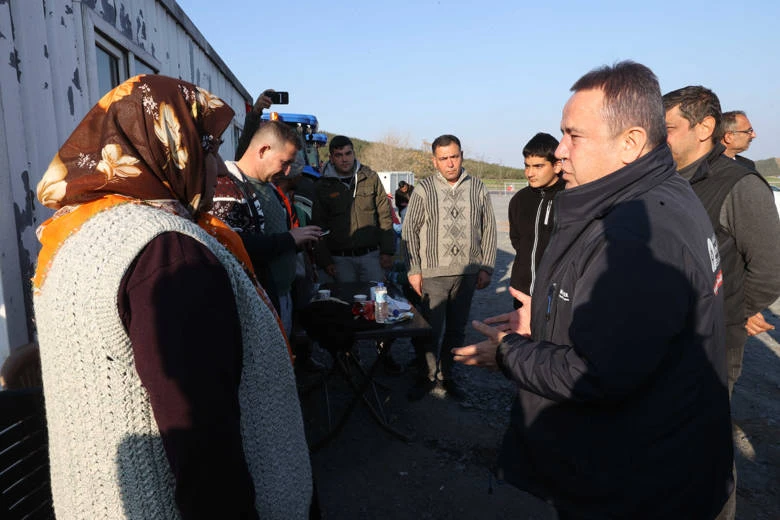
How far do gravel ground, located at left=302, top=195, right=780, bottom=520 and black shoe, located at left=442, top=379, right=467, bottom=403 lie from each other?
0.23ft

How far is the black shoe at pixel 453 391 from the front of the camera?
13.4 feet

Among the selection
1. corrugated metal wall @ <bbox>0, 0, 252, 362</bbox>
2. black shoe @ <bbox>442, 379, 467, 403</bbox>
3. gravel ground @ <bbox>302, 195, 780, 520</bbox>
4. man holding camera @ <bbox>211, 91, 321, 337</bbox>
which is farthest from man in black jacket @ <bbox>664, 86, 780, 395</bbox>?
corrugated metal wall @ <bbox>0, 0, 252, 362</bbox>

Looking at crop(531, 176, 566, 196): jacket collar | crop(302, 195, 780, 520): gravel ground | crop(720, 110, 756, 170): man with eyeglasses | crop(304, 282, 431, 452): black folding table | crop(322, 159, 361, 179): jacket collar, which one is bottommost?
crop(302, 195, 780, 520): gravel ground

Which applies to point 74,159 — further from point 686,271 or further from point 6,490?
point 686,271

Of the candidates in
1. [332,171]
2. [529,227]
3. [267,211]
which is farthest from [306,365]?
[529,227]

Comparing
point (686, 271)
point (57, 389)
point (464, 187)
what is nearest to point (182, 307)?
point (57, 389)

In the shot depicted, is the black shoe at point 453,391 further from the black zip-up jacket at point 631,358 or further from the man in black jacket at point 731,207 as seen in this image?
the black zip-up jacket at point 631,358

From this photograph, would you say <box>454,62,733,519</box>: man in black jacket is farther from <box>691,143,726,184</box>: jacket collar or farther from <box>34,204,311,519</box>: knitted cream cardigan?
<box>691,143,726,184</box>: jacket collar

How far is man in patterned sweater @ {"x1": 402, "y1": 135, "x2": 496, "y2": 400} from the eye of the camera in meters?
4.11

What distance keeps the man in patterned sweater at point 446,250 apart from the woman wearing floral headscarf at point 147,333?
3060 millimetres

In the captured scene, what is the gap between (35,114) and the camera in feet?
7.95

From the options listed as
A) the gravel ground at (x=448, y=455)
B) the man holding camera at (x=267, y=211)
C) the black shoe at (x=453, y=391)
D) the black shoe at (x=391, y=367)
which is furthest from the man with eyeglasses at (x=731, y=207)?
the black shoe at (x=391, y=367)

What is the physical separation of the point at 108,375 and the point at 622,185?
1.38 meters

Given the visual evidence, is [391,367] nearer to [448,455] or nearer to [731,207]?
[448,455]
